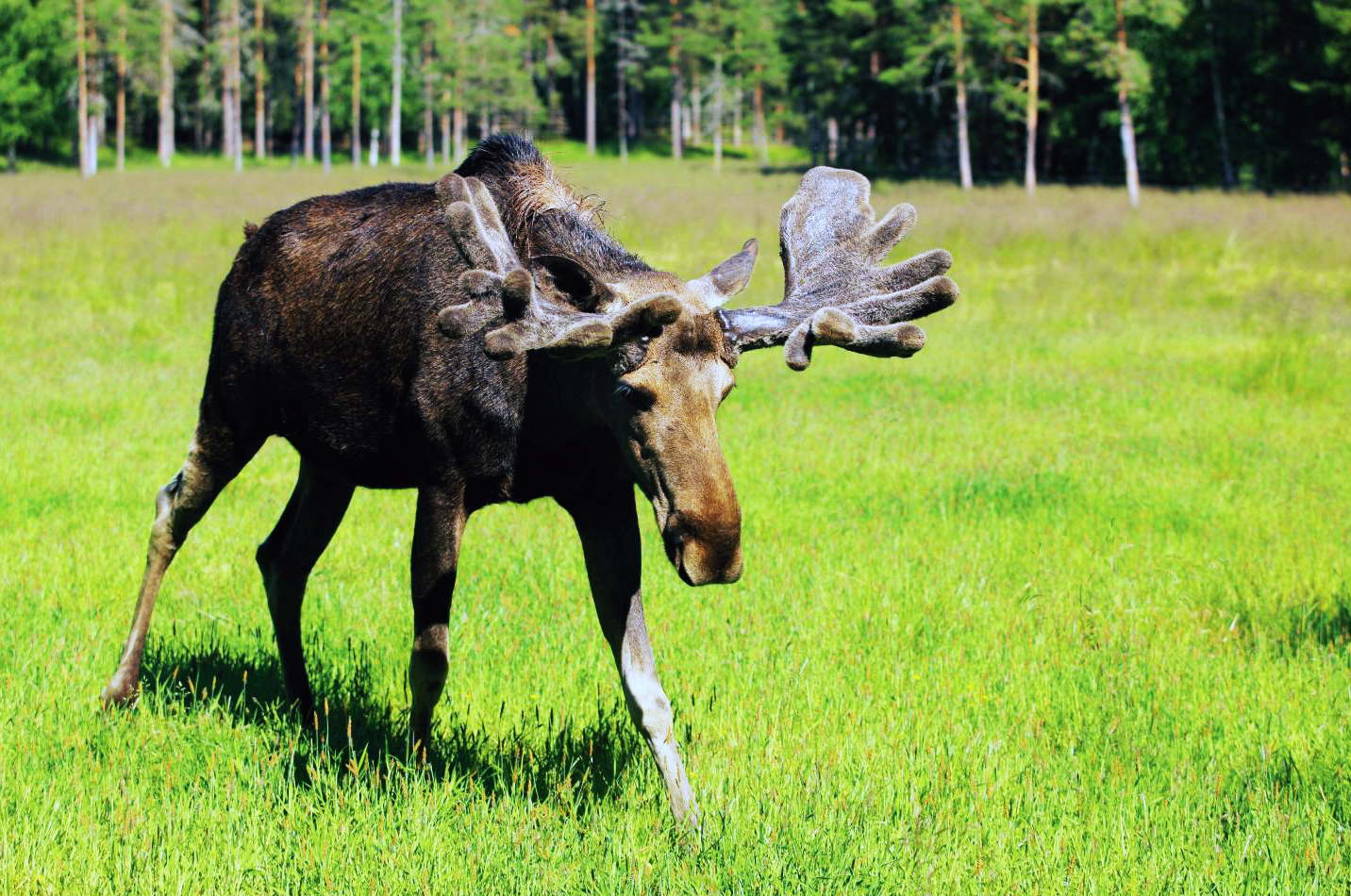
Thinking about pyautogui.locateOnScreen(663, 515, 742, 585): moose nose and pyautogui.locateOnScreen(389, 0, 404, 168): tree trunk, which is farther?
pyautogui.locateOnScreen(389, 0, 404, 168): tree trunk

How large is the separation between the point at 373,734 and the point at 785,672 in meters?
1.72

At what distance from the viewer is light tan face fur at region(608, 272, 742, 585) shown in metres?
3.29

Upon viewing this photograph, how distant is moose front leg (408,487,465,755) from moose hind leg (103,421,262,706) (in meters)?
1.36

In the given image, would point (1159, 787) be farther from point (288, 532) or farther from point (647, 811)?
point (288, 532)

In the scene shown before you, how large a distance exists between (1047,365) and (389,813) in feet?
39.0

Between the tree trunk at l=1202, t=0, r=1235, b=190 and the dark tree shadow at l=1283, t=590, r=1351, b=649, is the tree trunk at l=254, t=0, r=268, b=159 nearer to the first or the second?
the tree trunk at l=1202, t=0, r=1235, b=190

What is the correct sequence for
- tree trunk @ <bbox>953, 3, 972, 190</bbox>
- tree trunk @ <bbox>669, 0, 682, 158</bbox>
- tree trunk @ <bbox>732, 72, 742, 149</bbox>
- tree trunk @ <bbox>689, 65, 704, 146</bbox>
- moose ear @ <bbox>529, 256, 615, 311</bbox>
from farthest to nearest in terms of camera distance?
tree trunk @ <bbox>732, 72, 742, 149</bbox>
tree trunk @ <bbox>689, 65, 704, 146</bbox>
tree trunk @ <bbox>669, 0, 682, 158</bbox>
tree trunk @ <bbox>953, 3, 972, 190</bbox>
moose ear @ <bbox>529, 256, 615, 311</bbox>

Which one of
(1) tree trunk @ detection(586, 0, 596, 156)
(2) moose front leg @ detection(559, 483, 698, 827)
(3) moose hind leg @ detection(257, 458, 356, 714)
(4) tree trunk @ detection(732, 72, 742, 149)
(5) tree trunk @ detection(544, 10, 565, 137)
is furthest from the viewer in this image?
(4) tree trunk @ detection(732, 72, 742, 149)

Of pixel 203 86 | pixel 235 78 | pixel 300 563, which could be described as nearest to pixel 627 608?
pixel 300 563

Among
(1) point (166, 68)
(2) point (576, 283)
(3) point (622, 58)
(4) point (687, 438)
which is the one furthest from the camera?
(3) point (622, 58)

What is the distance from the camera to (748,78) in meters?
83.3

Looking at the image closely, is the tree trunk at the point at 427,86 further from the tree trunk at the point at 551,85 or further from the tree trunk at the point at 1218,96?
the tree trunk at the point at 1218,96

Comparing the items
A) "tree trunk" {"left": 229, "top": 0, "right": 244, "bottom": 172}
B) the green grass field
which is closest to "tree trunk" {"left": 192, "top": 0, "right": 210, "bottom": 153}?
"tree trunk" {"left": 229, "top": 0, "right": 244, "bottom": 172}

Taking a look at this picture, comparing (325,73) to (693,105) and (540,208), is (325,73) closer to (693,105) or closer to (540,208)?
(693,105)
